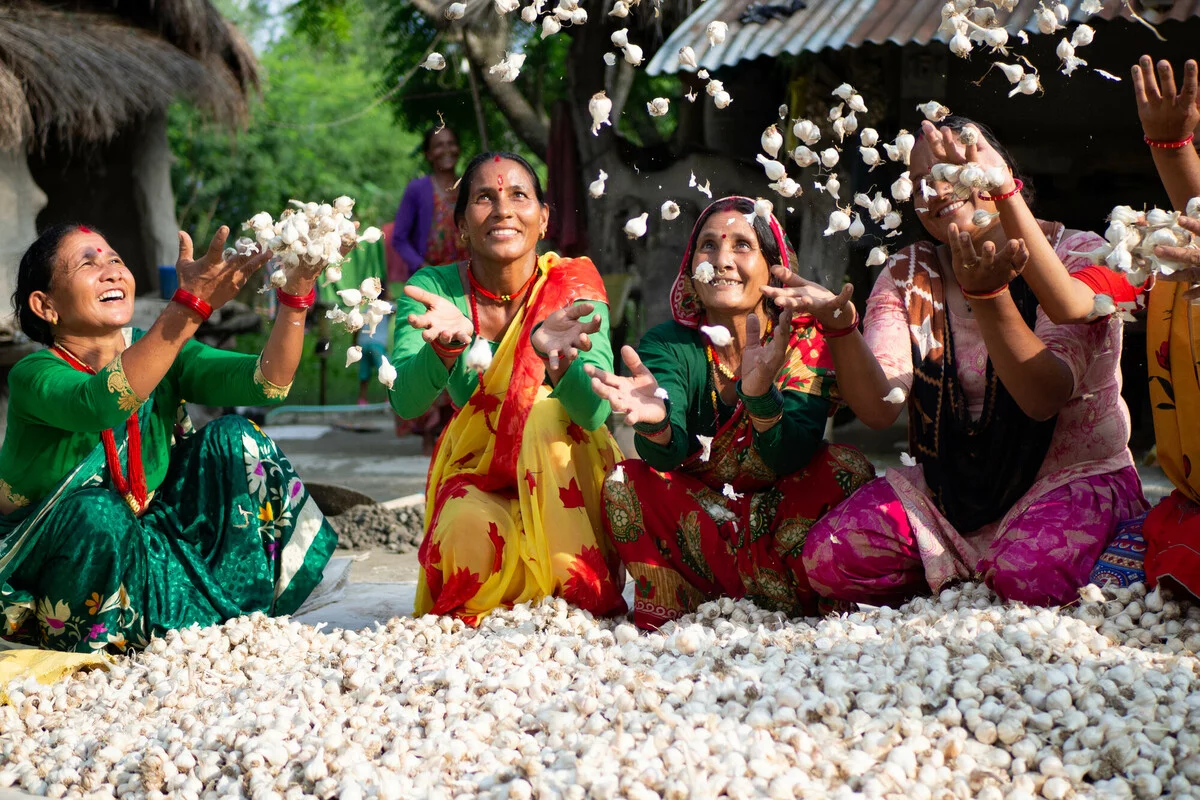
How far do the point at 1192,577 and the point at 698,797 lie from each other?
1339 millimetres

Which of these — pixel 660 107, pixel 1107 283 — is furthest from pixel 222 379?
pixel 1107 283

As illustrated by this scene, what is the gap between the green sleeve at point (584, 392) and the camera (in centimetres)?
331

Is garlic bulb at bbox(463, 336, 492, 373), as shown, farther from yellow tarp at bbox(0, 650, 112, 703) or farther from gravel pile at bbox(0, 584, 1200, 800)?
yellow tarp at bbox(0, 650, 112, 703)

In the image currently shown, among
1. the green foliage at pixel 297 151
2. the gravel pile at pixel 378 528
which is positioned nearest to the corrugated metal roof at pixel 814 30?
the gravel pile at pixel 378 528

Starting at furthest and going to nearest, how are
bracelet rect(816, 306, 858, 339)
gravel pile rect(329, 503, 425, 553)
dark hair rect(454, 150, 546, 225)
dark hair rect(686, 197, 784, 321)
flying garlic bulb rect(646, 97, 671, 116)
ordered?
1. gravel pile rect(329, 503, 425, 553)
2. dark hair rect(454, 150, 546, 225)
3. flying garlic bulb rect(646, 97, 671, 116)
4. dark hair rect(686, 197, 784, 321)
5. bracelet rect(816, 306, 858, 339)

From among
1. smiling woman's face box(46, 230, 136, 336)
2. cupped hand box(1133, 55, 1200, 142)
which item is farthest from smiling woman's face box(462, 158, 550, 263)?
cupped hand box(1133, 55, 1200, 142)

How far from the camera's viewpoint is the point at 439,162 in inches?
308

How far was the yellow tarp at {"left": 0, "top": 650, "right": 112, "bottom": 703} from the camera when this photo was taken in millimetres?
3098

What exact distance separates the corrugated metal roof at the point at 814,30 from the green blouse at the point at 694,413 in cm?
354

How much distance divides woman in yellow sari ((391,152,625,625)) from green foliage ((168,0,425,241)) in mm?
10707

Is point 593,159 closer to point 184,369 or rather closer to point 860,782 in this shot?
point 184,369

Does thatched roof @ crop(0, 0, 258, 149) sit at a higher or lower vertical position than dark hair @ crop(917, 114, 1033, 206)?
higher

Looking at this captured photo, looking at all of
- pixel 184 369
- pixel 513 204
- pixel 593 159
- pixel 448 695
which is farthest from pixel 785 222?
pixel 448 695

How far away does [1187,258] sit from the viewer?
2473mm
